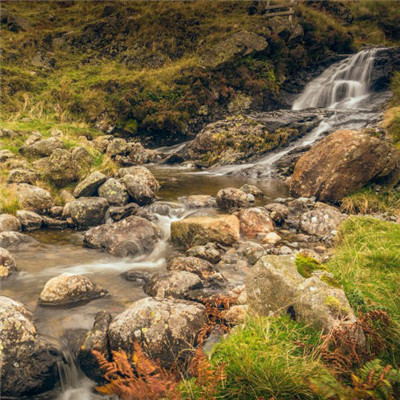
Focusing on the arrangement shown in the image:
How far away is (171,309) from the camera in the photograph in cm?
345

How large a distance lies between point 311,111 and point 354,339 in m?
18.0

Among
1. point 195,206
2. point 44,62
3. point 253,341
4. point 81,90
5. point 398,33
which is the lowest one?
point 195,206

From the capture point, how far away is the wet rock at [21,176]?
8586 millimetres

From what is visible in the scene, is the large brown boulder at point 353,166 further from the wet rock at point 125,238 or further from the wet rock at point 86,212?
the wet rock at point 86,212

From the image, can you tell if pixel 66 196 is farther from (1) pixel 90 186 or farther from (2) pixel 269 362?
(2) pixel 269 362

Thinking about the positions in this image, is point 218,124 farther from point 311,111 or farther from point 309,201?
point 309,201

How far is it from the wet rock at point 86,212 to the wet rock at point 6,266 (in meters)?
2.44

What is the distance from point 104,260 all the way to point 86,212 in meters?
2.02

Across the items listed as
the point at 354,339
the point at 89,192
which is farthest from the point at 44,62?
the point at 354,339

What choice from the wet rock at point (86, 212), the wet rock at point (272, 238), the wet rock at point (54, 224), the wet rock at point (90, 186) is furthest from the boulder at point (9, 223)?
the wet rock at point (272, 238)

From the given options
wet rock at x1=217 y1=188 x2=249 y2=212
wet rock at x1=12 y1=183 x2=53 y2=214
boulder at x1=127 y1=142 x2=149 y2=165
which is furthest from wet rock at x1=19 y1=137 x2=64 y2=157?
wet rock at x1=217 y1=188 x2=249 y2=212

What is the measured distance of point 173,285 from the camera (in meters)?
4.46

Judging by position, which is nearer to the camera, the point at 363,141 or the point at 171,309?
the point at 171,309

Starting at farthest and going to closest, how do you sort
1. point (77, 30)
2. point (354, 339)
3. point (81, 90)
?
point (77, 30) < point (81, 90) < point (354, 339)
